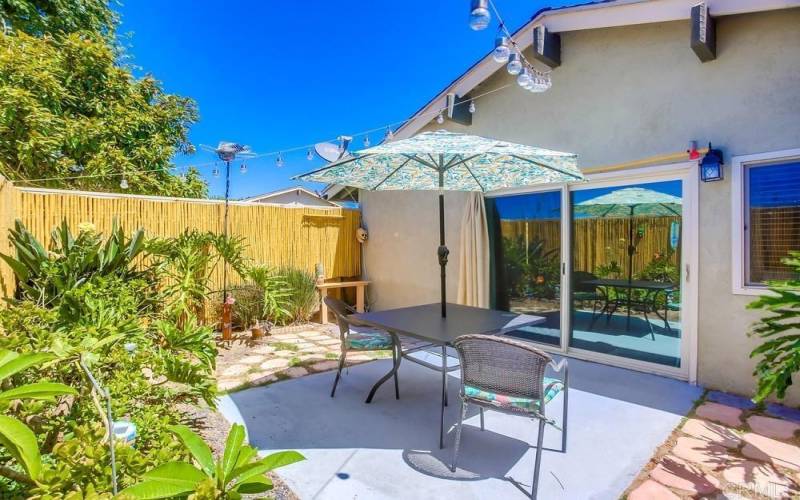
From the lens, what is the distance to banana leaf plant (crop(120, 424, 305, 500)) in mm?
1109

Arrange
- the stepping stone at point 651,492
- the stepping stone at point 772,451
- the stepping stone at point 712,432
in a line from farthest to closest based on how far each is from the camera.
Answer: the stepping stone at point 712,432
the stepping stone at point 772,451
the stepping stone at point 651,492

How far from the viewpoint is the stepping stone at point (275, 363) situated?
216 inches

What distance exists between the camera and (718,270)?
4.48m

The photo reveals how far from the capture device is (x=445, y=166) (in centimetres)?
452

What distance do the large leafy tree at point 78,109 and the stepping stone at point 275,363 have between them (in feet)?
16.2

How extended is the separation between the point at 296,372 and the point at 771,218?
5.50 metres

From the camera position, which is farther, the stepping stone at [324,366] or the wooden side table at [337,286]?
the wooden side table at [337,286]

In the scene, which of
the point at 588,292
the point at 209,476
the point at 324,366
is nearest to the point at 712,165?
the point at 588,292

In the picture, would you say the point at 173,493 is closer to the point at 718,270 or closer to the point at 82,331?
the point at 82,331

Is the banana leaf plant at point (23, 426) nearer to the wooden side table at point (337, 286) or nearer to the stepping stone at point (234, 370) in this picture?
the stepping stone at point (234, 370)

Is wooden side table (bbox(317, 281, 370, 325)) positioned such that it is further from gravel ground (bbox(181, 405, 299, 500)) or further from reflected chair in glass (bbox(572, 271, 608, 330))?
reflected chair in glass (bbox(572, 271, 608, 330))

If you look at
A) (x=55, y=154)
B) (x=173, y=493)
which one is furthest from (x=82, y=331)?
(x=55, y=154)

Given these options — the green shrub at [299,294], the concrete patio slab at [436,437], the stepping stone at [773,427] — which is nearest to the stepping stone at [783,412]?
the stepping stone at [773,427]

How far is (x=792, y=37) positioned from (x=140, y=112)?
455 inches
